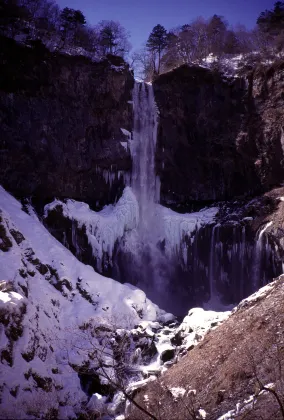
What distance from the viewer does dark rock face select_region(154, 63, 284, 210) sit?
24.0 m

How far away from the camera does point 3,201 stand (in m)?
19.3

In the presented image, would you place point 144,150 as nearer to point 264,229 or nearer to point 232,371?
point 264,229

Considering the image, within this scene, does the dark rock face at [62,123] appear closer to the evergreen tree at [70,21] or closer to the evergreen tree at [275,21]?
the evergreen tree at [70,21]

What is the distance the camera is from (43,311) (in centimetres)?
1459

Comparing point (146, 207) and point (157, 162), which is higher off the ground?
point (157, 162)

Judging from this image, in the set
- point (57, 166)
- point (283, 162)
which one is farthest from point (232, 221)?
point (57, 166)

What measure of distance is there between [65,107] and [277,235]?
17.0 metres

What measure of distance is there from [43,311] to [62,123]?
14.3 metres

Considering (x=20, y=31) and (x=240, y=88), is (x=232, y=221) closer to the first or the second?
(x=240, y=88)

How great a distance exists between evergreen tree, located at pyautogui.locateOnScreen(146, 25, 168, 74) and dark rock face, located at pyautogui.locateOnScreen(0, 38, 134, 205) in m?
8.53

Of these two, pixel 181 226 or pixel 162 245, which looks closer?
pixel 181 226

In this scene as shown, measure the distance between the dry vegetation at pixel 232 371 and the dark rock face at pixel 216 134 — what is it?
12974 mm

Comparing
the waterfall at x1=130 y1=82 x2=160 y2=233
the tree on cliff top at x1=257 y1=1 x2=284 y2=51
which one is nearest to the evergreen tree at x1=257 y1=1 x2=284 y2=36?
the tree on cliff top at x1=257 y1=1 x2=284 y2=51

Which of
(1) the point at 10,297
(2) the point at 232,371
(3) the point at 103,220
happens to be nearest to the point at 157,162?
(3) the point at 103,220
